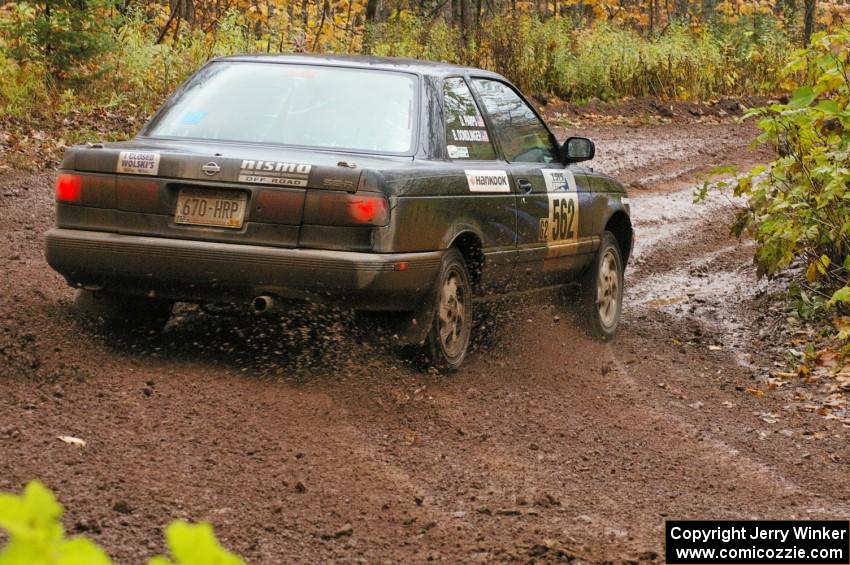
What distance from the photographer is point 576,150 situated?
759 cm

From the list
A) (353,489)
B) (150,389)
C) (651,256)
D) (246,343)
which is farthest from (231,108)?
(651,256)

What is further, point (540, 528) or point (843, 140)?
point (843, 140)

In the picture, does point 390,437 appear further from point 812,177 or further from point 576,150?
point 812,177

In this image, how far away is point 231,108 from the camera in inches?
247

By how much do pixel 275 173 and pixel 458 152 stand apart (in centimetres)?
132

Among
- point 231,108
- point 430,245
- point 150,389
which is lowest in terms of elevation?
point 150,389

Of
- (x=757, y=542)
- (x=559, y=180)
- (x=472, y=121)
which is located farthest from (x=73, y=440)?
(x=559, y=180)

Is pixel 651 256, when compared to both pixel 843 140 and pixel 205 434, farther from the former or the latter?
pixel 205 434

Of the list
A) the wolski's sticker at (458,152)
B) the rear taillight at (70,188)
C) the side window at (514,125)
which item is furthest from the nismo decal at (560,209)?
the rear taillight at (70,188)

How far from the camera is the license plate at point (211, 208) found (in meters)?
5.54

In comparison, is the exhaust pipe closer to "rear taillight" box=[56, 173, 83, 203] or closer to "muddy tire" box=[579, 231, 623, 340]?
"rear taillight" box=[56, 173, 83, 203]

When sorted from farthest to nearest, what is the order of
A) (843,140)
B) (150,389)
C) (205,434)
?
1. (843,140)
2. (150,389)
3. (205,434)

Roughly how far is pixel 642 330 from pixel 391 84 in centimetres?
342

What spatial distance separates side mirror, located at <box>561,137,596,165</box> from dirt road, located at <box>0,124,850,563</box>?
999mm
